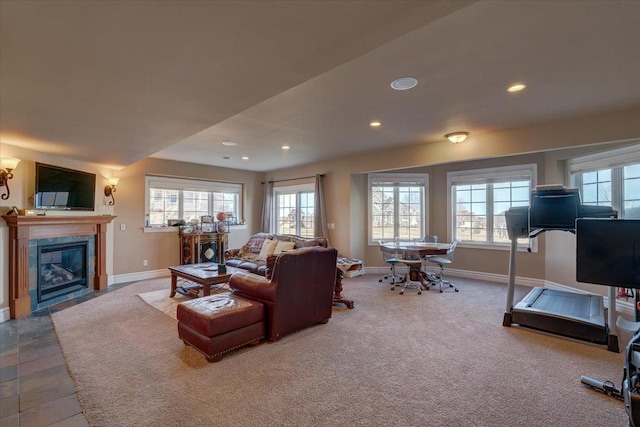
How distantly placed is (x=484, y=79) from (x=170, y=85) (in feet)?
8.47

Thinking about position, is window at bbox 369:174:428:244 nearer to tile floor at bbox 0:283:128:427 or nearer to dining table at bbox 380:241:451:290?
dining table at bbox 380:241:451:290

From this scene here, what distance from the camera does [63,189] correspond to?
453cm

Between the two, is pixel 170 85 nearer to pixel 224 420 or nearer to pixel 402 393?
pixel 224 420

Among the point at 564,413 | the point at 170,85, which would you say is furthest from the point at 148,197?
the point at 564,413

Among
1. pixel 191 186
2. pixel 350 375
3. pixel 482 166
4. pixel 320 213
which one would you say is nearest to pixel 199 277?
pixel 350 375

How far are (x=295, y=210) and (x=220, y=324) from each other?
5.11 meters

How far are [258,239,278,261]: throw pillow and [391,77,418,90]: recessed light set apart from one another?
3757mm

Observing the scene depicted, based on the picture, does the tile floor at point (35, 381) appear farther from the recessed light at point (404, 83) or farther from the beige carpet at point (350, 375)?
the recessed light at point (404, 83)

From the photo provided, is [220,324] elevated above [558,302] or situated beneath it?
elevated above

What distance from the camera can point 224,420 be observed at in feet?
6.19

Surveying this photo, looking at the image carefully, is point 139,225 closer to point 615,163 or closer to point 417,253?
point 417,253

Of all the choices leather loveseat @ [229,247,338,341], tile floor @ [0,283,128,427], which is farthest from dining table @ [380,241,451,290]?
tile floor @ [0,283,128,427]

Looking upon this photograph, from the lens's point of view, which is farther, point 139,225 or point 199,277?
point 139,225

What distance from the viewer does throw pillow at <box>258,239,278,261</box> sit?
561 centimetres
